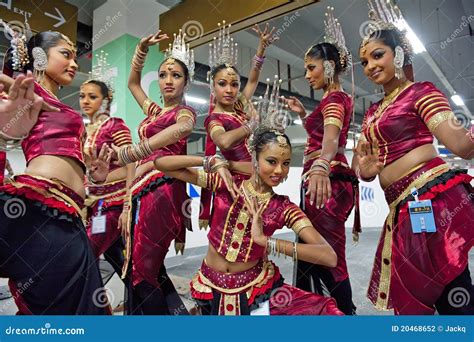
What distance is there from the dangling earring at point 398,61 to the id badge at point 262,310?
3.27 feet

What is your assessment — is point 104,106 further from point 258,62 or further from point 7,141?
point 7,141

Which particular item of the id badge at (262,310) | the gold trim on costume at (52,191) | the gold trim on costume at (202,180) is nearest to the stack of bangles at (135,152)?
the gold trim on costume at (202,180)

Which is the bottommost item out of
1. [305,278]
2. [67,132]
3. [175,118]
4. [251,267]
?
[305,278]

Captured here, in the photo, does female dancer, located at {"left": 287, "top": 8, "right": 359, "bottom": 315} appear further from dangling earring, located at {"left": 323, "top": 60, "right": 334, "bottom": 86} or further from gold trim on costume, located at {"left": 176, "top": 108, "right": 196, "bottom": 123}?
gold trim on costume, located at {"left": 176, "top": 108, "right": 196, "bottom": 123}

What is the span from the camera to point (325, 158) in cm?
142

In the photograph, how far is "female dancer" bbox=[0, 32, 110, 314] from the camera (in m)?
1.14

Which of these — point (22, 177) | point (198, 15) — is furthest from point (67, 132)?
point (198, 15)

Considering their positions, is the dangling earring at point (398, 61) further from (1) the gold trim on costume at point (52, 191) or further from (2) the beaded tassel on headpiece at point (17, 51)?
(2) the beaded tassel on headpiece at point (17, 51)

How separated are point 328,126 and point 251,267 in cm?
70

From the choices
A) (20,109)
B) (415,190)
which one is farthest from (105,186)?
(415,190)

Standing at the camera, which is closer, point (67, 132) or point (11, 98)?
point (11, 98)

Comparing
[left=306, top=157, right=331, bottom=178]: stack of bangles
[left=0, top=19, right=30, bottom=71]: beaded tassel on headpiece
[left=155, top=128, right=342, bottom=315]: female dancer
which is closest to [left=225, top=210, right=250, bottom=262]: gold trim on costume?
[left=155, top=128, right=342, bottom=315]: female dancer

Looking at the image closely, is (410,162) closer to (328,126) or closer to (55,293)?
(328,126)

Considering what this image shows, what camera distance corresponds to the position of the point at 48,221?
1.18m
